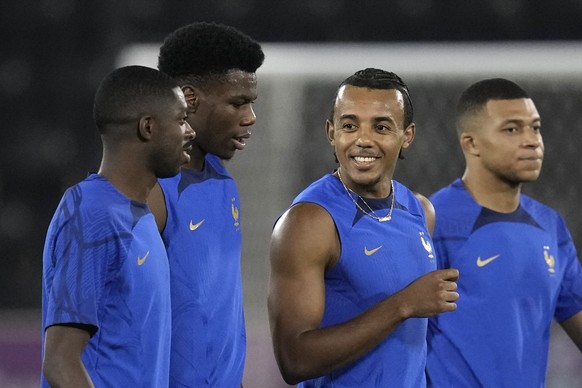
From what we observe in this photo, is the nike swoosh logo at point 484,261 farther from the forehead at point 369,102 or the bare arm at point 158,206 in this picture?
the bare arm at point 158,206

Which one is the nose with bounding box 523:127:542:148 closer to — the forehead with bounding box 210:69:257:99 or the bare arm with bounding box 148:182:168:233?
the forehead with bounding box 210:69:257:99

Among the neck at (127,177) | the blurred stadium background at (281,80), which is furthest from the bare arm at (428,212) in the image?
the blurred stadium background at (281,80)

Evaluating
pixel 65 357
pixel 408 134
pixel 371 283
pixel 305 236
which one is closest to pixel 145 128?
pixel 305 236

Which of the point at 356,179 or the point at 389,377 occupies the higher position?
the point at 356,179

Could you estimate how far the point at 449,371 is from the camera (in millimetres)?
3922

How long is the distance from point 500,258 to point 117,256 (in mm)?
1671

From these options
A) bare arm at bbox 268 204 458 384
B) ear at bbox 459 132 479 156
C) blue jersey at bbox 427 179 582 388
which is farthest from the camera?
ear at bbox 459 132 479 156

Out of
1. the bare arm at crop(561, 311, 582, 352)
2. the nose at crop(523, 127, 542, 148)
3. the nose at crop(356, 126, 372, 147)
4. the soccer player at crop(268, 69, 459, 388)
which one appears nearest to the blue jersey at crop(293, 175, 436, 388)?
the soccer player at crop(268, 69, 459, 388)

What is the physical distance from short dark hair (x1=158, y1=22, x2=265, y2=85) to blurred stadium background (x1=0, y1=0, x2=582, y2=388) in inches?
116

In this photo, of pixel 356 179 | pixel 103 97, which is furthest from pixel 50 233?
pixel 356 179

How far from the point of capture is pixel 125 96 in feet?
9.56

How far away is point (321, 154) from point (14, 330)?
6.19ft

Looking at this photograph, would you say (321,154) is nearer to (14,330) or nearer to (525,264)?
(14,330)

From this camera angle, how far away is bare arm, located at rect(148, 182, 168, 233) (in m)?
3.24
